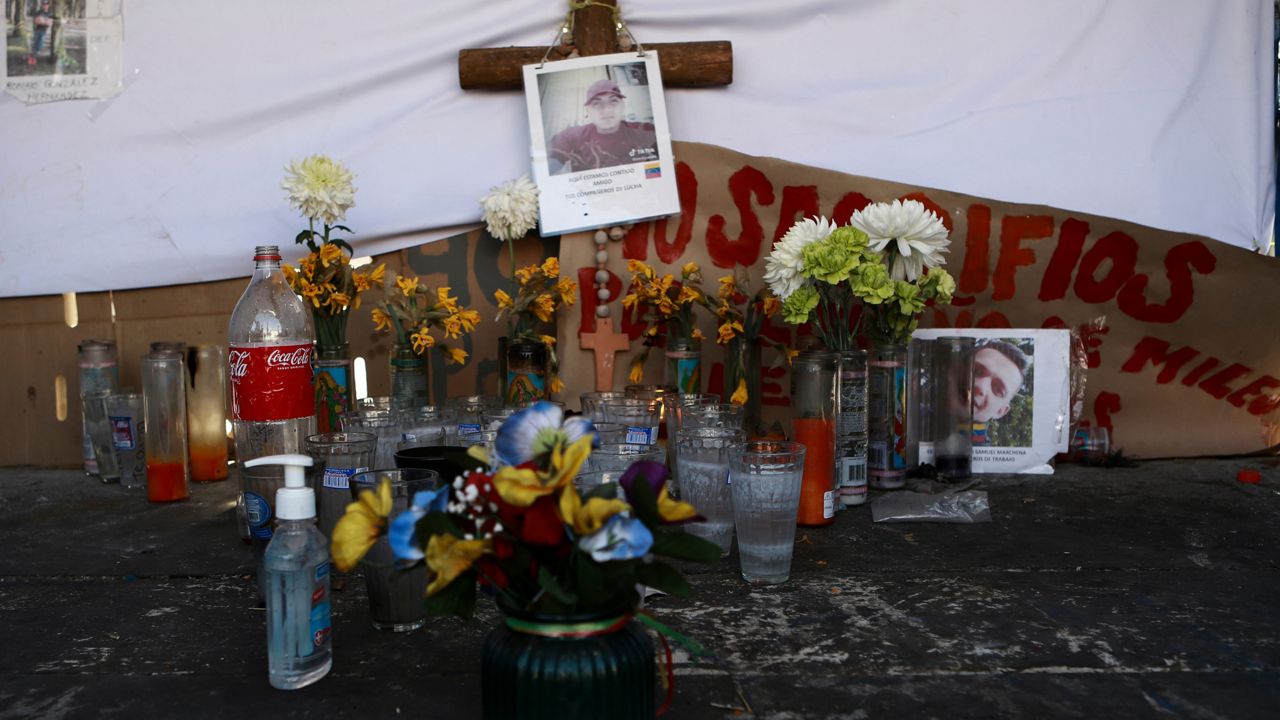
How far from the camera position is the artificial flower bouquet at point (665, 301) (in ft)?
10.2

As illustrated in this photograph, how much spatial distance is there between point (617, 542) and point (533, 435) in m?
0.17

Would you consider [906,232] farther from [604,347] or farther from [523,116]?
[523,116]

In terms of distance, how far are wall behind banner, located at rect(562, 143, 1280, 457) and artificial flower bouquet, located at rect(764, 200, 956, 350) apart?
1.34 feet

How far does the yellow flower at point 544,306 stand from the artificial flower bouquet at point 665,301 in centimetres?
24

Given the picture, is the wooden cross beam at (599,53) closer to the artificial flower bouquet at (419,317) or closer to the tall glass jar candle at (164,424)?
the artificial flower bouquet at (419,317)

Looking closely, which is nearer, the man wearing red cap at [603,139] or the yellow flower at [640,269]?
the yellow flower at [640,269]

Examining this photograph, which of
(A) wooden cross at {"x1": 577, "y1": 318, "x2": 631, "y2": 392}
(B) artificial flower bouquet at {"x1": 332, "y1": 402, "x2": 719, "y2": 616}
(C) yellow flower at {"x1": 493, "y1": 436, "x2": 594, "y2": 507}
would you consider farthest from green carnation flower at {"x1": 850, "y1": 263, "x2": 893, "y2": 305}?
(C) yellow flower at {"x1": 493, "y1": 436, "x2": 594, "y2": 507}

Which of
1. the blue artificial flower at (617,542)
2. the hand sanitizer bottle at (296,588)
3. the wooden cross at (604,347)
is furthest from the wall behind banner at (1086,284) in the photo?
the blue artificial flower at (617,542)

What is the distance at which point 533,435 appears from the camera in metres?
1.22

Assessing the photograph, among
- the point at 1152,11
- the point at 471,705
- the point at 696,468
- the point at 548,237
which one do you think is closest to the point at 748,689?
the point at 471,705

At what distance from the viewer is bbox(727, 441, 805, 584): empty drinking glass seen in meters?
2.02

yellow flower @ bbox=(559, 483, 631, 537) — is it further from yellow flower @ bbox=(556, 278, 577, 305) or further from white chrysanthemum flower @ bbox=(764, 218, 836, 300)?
yellow flower @ bbox=(556, 278, 577, 305)

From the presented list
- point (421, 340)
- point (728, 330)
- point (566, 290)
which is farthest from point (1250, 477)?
point (421, 340)

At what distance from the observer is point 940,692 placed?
1.55 meters
